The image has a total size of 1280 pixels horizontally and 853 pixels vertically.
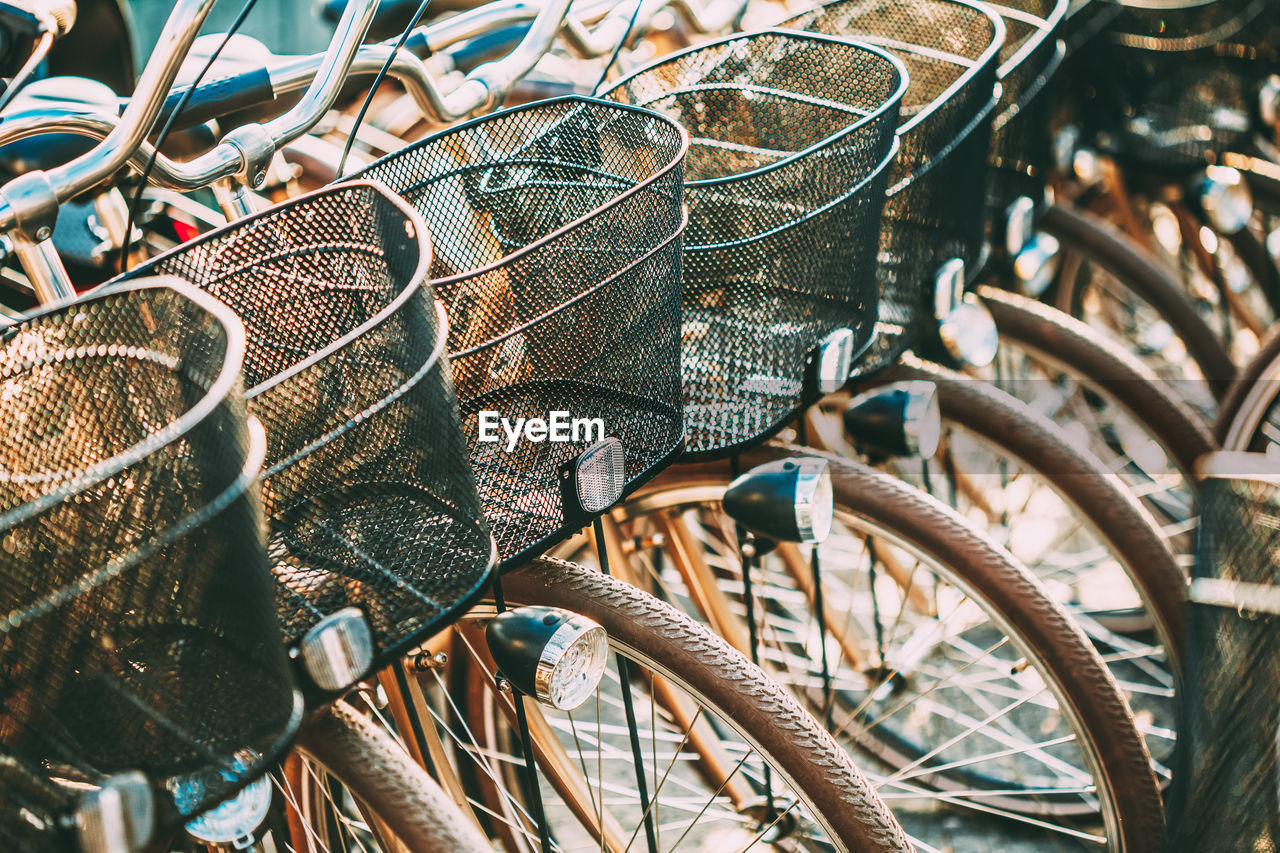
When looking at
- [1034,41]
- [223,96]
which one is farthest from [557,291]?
[1034,41]

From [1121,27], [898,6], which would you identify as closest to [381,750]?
[898,6]

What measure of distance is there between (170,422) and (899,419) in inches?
49.2

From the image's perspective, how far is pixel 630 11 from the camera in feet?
7.97

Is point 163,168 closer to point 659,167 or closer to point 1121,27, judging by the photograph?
point 659,167

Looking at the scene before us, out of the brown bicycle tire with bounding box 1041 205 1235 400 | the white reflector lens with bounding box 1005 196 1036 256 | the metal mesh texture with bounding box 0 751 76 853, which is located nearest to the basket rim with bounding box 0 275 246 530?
the metal mesh texture with bounding box 0 751 76 853

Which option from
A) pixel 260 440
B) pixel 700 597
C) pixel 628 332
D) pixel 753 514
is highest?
pixel 260 440

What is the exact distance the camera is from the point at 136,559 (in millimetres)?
976

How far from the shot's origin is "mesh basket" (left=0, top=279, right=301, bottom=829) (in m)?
0.96

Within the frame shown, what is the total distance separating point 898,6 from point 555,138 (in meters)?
1.21

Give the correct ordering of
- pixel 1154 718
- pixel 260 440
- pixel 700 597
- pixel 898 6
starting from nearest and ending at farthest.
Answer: pixel 260 440 → pixel 700 597 → pixel 898 6 → pixel 1154 718

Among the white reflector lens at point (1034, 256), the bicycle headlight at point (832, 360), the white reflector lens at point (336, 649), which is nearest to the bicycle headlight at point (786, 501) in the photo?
the bicycle headlight at point (832, 360)

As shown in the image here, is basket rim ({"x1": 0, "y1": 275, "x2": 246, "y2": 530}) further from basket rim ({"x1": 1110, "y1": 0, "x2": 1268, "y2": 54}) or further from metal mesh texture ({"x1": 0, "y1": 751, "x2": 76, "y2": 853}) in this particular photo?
basket rim ({"x1": 1110, "y1": 0, "x2": 1268, "y2": 54})

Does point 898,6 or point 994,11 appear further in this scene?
point 898,6

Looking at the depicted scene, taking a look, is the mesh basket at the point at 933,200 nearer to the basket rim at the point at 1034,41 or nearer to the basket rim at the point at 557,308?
the basket rim at the point at 1034,41
